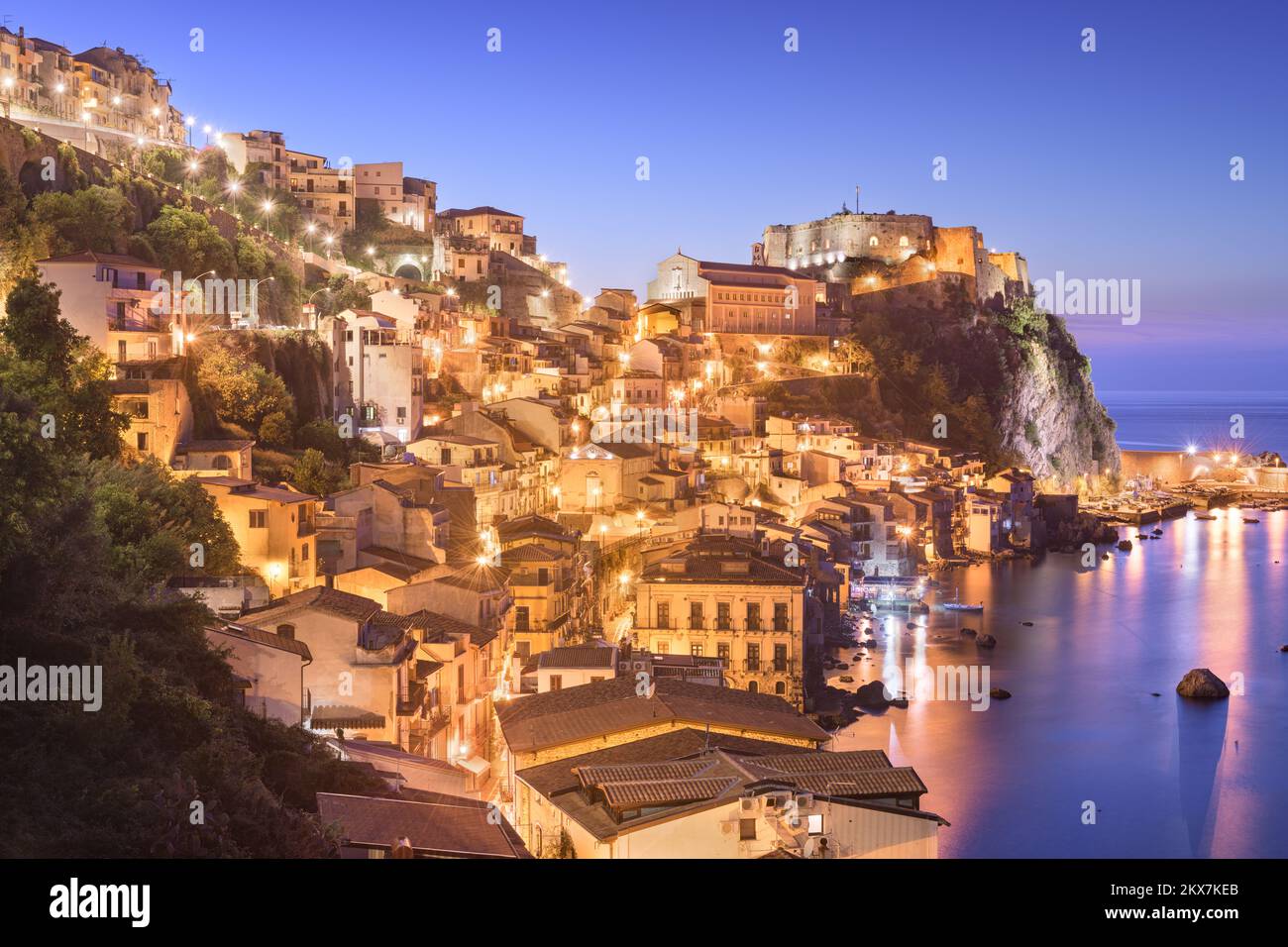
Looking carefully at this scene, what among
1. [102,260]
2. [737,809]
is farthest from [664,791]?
[102,260]

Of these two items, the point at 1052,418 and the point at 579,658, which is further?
the point at 1052,418

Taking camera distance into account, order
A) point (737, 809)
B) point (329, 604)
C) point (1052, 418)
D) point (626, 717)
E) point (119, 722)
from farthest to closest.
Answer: point (1052, 418) → point (329, 604) → point (626, 717) → point (119, 722) → point (737, 809)

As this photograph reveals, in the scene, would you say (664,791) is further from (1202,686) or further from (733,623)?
(1202,686)

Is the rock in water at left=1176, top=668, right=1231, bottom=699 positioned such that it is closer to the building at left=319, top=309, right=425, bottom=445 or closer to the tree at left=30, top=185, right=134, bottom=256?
the building at left=319, top=309, right=425, bottom=445
